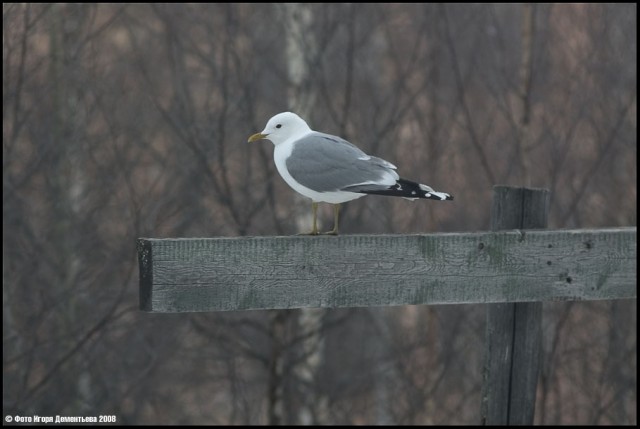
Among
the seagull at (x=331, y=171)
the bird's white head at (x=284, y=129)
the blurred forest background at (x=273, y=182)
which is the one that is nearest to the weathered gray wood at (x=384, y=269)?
the seagull at (x=331, y=171)

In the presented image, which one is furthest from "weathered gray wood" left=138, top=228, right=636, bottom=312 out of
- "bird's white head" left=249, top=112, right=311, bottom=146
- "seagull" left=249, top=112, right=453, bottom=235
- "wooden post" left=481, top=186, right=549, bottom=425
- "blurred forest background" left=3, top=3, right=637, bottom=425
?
"blurred forest background" left=3, top=3, right=637, bottom=425

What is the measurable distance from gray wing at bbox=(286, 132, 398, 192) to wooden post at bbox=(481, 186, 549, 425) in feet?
1.12

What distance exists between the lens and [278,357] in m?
4.89

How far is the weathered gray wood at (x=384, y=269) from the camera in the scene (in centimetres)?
226

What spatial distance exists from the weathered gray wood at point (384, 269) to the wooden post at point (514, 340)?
0.45ft

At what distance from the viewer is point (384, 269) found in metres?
2.40

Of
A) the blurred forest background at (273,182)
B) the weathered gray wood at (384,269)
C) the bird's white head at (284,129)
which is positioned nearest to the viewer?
the weathered gray wood at (384,269)

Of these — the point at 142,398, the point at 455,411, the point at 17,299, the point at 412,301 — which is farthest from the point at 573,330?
the point at 412,301

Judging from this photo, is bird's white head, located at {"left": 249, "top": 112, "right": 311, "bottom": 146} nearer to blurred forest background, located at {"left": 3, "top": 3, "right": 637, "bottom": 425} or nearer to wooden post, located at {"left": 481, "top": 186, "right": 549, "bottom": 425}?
wooden post, located at {"left": 481, "top": 186, "right": 549, "bottom": 425}

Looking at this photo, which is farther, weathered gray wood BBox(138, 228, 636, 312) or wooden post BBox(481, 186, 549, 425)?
wooden post BBox(481, 186, 549, 425)

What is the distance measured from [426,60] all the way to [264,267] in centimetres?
490

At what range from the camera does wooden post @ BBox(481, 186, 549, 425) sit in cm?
262

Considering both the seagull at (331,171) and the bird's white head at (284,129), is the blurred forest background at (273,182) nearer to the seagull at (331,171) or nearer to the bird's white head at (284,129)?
the bird's white head at (284,129)

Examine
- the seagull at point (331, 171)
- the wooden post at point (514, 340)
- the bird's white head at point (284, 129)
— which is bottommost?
the wooden post at point (514, 340)
